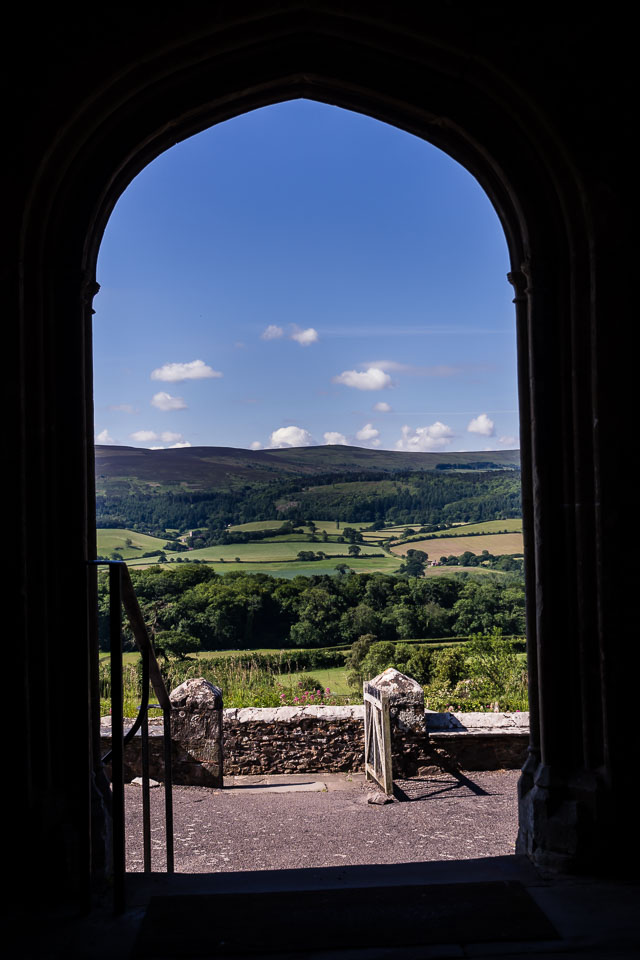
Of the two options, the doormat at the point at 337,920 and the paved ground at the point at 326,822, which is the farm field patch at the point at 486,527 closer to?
the paved ground at the point at 326,822

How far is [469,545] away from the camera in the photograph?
35312 mm

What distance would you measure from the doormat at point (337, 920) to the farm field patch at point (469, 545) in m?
32.8

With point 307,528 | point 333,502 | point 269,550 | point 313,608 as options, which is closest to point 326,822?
point 313,608

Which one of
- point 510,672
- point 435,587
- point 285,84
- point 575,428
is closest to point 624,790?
point 575,428

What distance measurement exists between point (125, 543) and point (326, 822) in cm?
2917

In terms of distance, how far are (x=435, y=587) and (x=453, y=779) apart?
22937 mm

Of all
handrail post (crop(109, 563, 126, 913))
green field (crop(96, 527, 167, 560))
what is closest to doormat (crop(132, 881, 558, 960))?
handrail post (crop(109, 563, 126, 913))

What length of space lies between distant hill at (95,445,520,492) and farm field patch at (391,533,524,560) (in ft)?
11.8

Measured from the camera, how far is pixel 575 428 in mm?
2432

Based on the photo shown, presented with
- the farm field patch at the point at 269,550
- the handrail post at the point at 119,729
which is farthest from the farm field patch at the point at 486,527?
the handrail post at the point at 119,729

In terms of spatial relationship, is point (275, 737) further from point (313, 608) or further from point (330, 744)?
point (313, 608)

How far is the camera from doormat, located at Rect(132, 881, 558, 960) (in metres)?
1.90

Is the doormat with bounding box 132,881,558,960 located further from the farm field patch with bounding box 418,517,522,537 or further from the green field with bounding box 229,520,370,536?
the green field with bounding box 229,520,370,536

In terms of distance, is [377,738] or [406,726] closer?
[377,738]
